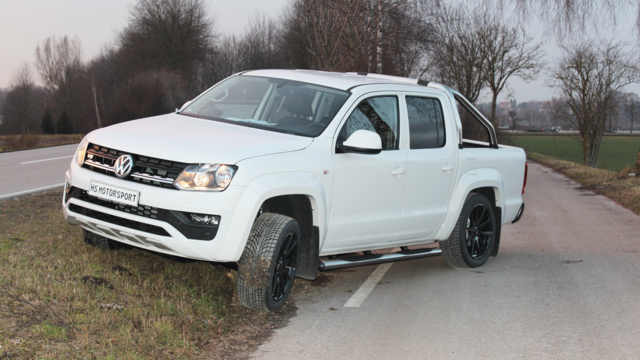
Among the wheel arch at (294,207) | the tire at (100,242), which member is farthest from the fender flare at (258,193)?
the tire at (100,242)

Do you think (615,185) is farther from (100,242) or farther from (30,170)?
(100,242)

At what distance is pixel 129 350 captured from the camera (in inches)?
155

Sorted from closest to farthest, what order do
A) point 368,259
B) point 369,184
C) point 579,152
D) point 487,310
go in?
1. point 487,310
2. point 369,184
3. point 368,259
4. point 579,152

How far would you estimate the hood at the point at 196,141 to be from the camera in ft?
14.5

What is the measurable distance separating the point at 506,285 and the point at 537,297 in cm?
51

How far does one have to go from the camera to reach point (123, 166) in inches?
180

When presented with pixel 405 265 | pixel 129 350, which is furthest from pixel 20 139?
pixel 129 350

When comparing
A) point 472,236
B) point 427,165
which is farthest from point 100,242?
point 472,236

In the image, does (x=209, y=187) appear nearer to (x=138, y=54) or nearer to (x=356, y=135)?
(x=356, y=135)

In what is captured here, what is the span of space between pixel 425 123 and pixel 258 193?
2.53 meters

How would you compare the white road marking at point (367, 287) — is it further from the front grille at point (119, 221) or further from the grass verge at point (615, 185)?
the grass verge at point (615, 185)

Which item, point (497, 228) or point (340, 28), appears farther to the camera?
point (340, 28)

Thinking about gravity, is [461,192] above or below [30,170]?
above

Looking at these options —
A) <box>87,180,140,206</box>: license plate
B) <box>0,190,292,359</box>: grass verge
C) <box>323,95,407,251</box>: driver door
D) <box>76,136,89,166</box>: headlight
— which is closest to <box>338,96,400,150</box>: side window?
<box>323,95,407,251</box>: driver door
